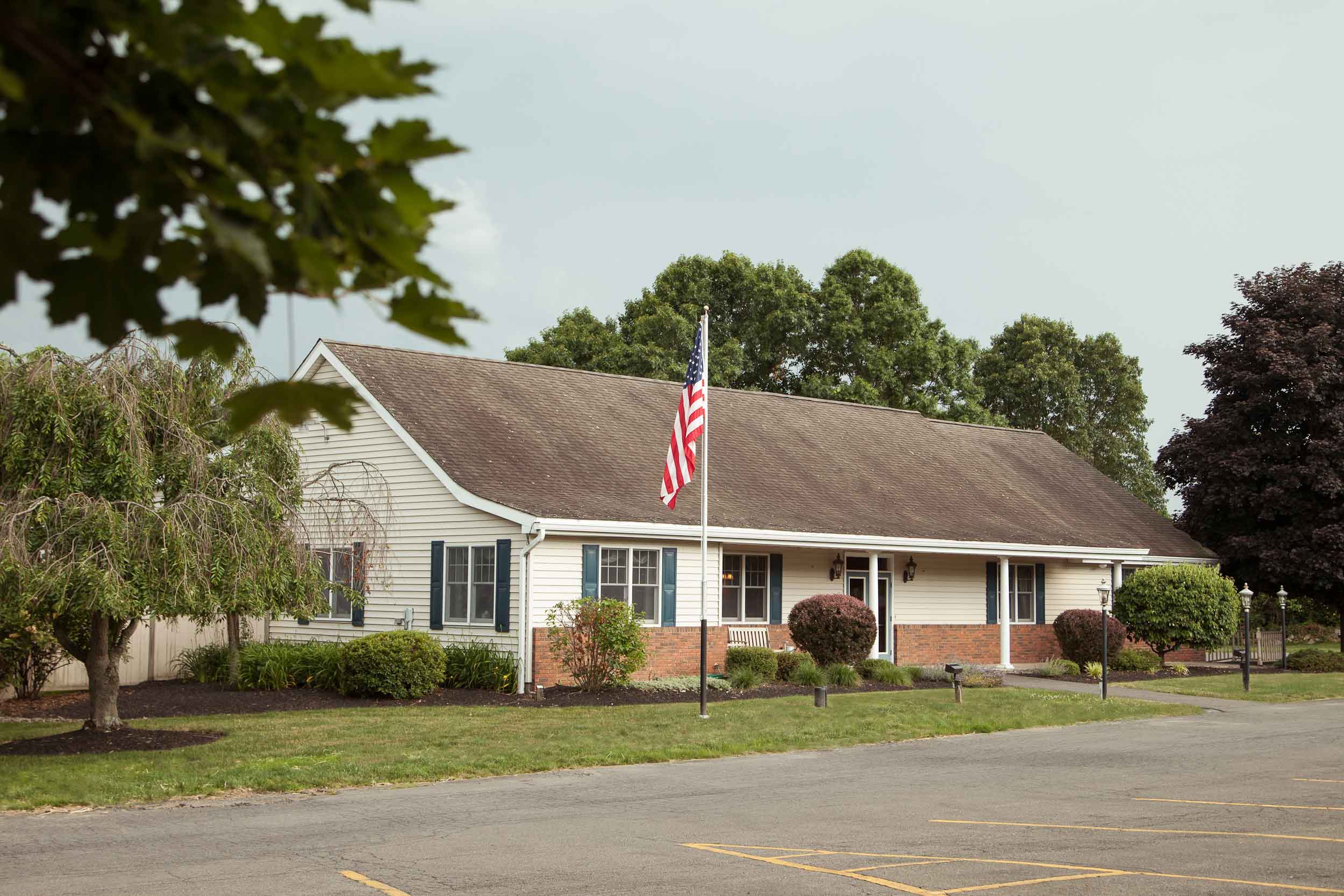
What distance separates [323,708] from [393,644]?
5.60ft

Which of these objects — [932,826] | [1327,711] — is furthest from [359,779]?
[1327,711]

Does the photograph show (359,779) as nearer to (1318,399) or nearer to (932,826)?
(932,826)

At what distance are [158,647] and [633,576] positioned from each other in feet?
29.5

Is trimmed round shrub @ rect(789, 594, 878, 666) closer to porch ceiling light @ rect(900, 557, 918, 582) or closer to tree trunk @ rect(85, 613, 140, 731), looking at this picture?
porch ceiling light @ rect(900, 557, 918, 582)

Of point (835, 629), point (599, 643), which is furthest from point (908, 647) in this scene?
point (599, 643)

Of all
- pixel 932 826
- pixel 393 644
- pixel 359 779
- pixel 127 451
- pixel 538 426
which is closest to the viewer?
pixel 932 826

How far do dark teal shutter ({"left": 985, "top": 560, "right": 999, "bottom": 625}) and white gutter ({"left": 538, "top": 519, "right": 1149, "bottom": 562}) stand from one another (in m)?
1.11

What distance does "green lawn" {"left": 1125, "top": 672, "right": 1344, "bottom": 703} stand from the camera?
77.6ft

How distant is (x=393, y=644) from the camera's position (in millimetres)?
20344

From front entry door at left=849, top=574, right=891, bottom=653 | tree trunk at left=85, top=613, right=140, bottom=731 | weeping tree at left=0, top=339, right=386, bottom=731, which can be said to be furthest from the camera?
front entry door at left=849, top=574, right=891, bottom=653

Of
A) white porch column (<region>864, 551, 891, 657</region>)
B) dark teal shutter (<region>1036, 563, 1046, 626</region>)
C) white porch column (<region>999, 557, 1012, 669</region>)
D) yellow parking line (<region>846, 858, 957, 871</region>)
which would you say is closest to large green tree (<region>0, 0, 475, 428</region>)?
yellow parking line (<region>846, 858, 957, 871</region>)

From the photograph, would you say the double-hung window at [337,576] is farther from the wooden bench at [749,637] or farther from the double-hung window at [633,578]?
the wooden bench at [749,637]

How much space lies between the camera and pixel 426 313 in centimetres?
224

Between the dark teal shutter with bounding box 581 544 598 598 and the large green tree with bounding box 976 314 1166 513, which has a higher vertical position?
the large green tree with bounding box 976 314 1166 513
